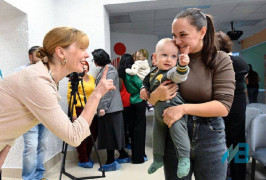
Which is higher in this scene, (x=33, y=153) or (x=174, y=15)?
(x=174, y=15)

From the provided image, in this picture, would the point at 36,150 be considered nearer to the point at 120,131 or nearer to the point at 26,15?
the point at 120,131

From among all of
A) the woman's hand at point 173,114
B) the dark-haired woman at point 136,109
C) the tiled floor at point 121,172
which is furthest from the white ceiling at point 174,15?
the woman's hand at point 173,114

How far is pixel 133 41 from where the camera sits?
293 inches

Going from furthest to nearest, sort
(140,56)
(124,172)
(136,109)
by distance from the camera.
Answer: (140,56)
(136,109)
(124,172)

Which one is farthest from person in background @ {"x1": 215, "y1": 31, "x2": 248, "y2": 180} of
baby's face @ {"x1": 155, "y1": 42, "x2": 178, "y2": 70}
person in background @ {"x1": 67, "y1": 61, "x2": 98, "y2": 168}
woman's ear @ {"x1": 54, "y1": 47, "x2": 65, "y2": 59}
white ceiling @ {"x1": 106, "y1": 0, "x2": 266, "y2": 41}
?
white ceiling @ {"x1": 106, "y1": 0, "x2": 266, "y2": 41}

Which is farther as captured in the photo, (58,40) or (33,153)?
(33,153)

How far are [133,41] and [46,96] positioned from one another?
668cm

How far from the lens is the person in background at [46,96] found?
103cm

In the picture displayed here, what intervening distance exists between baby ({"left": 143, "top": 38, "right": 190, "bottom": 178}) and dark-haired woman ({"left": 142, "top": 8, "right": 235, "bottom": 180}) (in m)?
0.05

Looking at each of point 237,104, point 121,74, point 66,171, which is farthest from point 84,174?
point 237,104

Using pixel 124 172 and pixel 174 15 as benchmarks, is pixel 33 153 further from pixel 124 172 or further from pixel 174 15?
pixel 174 15

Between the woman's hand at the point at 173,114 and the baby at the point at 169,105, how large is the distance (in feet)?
0.10

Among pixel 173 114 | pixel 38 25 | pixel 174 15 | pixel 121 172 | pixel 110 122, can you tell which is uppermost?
pixel 174 15

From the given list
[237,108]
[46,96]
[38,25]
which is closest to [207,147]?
[46,96]
